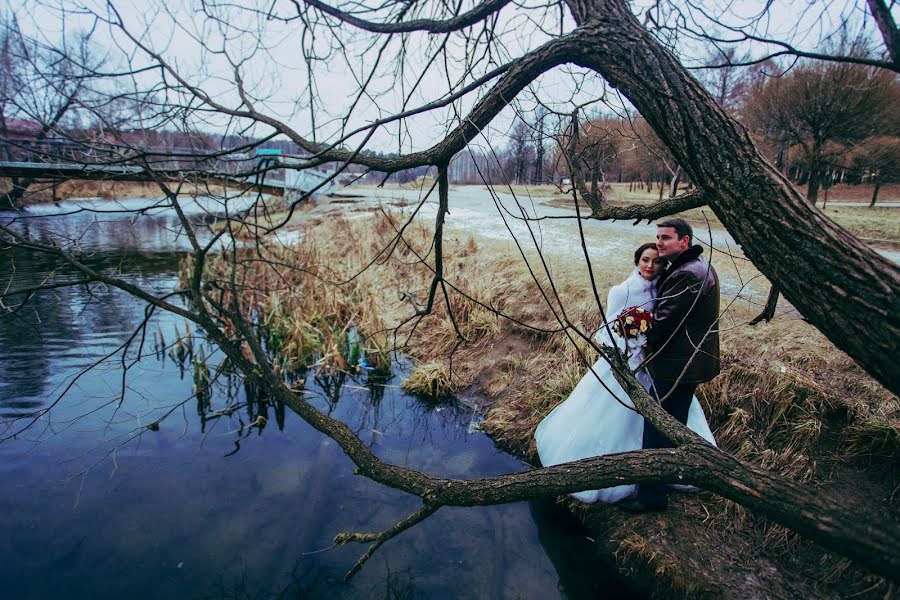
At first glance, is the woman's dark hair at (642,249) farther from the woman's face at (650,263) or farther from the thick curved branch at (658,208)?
the thick curved branch at (658,208)

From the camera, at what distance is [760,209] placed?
1869 mm

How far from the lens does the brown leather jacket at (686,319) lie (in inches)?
112

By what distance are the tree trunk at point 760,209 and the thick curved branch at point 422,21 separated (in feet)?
4.28

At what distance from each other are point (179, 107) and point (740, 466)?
11.8 ft

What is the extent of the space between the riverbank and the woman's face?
51cm

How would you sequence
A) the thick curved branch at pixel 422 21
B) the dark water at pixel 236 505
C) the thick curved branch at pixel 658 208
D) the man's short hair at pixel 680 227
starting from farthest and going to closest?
the thick curved branch at pixel 422 21 < the dark water at pixel 236 505 < the man's short hair at pixel 680 227 < the thick curved branch at pixel 658 208

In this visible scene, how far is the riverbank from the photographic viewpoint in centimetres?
320

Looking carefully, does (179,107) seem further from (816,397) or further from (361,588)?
(816,397)

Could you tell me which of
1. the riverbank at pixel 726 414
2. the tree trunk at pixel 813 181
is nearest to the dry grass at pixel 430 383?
the riverbank at pixel 726 414

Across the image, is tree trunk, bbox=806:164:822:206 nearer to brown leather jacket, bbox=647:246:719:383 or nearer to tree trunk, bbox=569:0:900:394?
brown leather jacket, bbox=647:246:719:383

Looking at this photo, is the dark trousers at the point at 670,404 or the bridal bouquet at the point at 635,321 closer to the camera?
the bridal bouquet at the point at 635,321

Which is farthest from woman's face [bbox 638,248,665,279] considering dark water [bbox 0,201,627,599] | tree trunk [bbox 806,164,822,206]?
tree trunk [bbox 806,164,822,206]

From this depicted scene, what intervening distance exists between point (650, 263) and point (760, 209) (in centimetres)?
128

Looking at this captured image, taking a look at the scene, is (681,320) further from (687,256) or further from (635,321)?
(687,256)
